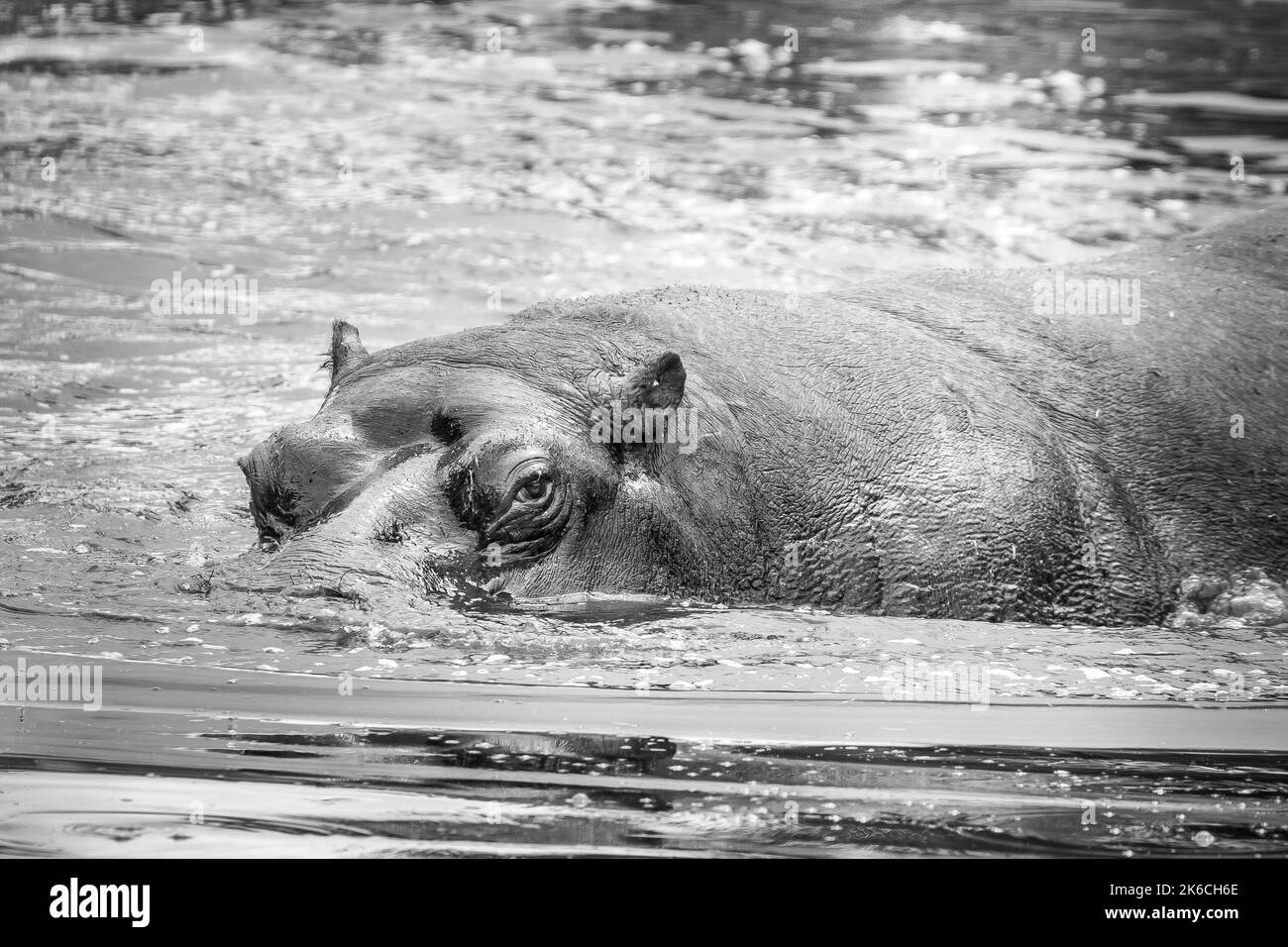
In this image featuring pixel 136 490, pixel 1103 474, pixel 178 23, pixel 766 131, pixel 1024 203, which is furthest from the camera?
pixel 178 23

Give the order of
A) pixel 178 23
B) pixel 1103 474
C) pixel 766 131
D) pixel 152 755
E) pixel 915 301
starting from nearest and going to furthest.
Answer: pixel 152 755, pixel 1103 474, pixel 915 301, pixel 766 131, pixel 178 23

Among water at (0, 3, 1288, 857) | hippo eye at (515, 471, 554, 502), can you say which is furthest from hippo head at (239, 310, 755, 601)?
water at (0, 3, 1288, 857)

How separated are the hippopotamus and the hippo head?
0.01 m

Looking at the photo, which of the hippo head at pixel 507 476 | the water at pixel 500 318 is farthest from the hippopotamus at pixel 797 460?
the water at pixel 500 318

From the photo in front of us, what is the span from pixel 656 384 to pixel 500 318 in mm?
7686

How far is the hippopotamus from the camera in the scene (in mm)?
7793

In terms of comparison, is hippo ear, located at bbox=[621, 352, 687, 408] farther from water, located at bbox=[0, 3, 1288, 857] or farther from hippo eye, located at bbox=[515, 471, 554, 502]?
water, located at bbox=[0, 3, 1288, 857]

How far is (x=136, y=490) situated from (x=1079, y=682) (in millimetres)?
6134

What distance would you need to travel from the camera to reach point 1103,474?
895 centimetres

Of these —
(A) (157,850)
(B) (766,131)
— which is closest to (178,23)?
(B) (766,131)

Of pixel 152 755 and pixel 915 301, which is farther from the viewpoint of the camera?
pixel 915 301

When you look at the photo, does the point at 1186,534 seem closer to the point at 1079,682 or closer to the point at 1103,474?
the point at 1103,474

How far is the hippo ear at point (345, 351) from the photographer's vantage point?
877 centimetres

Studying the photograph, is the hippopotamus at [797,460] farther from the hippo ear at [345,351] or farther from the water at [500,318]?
the water at [500,318]
